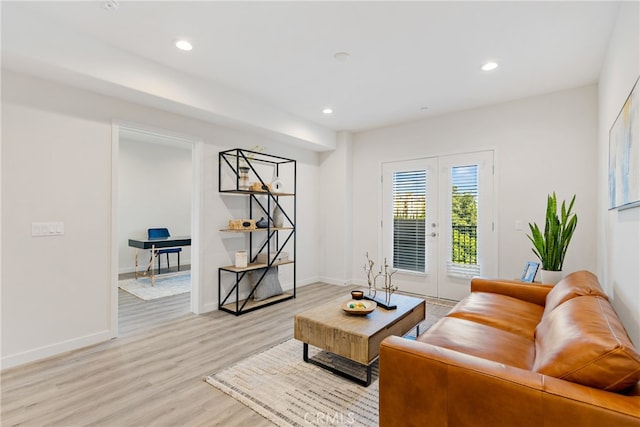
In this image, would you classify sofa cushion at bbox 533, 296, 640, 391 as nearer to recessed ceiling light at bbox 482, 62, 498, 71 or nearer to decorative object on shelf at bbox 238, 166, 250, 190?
recessed ceiling light at bbox 482, 62, 498, 71

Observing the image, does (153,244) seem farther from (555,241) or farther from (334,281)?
(555,241)

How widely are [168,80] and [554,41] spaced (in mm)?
3595

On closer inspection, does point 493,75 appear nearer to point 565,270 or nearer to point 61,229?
point 565,270

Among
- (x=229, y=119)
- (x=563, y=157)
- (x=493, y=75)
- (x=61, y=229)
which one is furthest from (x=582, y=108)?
(x=61, y=229)

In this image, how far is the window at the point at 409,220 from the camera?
4.81m

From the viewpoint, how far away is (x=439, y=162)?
4633 mm

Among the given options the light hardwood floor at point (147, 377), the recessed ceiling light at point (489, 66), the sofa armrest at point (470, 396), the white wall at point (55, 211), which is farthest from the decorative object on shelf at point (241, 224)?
the recessed ceiling light at point (489, 66)

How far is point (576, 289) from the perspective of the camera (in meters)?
2.02

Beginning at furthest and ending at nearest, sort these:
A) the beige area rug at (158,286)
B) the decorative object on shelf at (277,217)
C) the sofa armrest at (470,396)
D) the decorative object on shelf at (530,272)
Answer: the beige area rug at (158,286), the decorative object on shelf at (277,217), the decorative object on shelf at (530,272), the sofa armrest at (470,396)

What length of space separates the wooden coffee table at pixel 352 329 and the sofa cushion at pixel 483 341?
40 centimetres

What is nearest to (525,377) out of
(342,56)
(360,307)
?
(360,307)

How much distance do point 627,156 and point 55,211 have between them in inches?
169

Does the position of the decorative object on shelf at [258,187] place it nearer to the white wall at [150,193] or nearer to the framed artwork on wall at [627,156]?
the white wall at [150,193]

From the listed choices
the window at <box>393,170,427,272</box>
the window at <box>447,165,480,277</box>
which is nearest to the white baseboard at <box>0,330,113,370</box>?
the window at <box>393,170,427,272</box>
